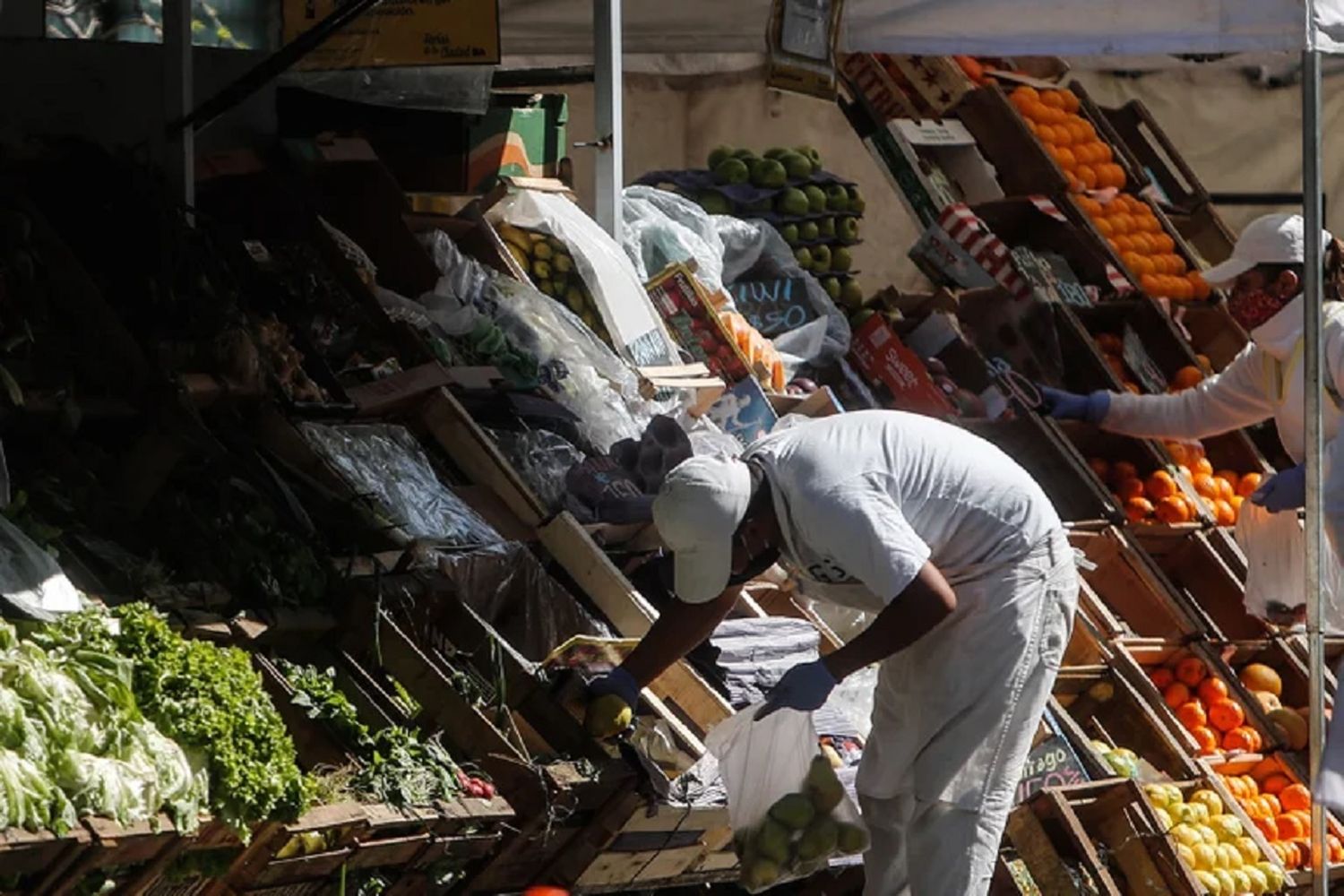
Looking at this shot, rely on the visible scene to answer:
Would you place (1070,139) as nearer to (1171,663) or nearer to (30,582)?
(1171,663)

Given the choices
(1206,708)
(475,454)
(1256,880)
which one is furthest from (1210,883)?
(475,454)

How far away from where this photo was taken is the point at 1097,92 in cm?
1145

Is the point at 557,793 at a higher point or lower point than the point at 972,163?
lower

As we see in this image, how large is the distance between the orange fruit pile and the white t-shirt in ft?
7.10

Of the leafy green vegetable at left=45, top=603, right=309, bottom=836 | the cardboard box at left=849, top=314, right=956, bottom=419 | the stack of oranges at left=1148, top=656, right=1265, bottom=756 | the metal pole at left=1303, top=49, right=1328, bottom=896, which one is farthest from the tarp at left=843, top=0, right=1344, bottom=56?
the leafy green vegetable at left=45, top=603, right=309, bottom=836

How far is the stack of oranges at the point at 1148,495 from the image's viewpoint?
7.83 meters

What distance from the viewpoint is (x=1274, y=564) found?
24.6 feet

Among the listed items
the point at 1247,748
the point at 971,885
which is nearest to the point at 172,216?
the point at 971,885

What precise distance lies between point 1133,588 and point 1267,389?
79 cm

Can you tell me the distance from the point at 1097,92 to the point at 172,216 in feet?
21.7

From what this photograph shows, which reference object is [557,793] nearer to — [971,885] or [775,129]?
[971,885]

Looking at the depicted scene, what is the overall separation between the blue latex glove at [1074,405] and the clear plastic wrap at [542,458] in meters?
2.12

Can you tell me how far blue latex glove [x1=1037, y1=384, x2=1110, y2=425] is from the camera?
773cm

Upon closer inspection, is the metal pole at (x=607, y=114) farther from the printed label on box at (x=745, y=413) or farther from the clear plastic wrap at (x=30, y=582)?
the clear plastic wrap at (x=30, y=582)
